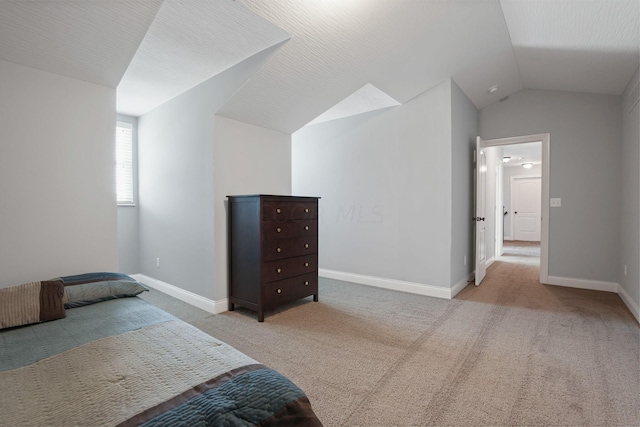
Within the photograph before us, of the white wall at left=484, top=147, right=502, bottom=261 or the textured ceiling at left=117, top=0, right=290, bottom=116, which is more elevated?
the textured ceiling at left=117, top=0, right=290, bottom=116

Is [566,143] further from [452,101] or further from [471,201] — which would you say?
[452,101]

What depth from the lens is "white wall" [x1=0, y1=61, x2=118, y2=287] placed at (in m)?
2.07

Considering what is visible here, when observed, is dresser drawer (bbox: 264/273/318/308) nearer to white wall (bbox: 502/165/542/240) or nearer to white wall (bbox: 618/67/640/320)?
white wall (bbox: 618/67/640/320)

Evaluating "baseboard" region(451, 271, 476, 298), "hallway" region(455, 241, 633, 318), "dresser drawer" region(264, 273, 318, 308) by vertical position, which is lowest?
"hallway" region(455, 241, 633, 318)

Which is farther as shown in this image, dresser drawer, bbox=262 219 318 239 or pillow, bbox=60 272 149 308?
dresser drawer, bbox=262 219 318 239

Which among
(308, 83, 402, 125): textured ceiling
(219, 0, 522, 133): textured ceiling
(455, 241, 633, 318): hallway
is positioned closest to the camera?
(219, 0, 522, 133): textured ceiling

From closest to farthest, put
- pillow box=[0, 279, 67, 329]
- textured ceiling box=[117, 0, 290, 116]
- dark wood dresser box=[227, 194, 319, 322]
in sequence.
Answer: pillow box=[0, 279, 67, 329], textured ceiling box=[117, 0, 290, 116], dark wood dresser box=[227, 194, 319, 322]

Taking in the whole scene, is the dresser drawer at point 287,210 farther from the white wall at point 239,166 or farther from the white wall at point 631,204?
the white wall at point 631,204

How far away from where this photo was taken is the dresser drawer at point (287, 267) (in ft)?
9.53

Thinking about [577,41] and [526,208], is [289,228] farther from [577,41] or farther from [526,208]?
[526,208]

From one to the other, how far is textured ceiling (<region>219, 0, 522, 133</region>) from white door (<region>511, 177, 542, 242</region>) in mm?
7401

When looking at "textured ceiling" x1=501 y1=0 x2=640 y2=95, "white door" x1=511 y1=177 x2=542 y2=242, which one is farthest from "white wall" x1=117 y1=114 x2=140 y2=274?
"white door" x1=511 y1=177 x2=542 y2=242

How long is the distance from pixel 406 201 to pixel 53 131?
348cm

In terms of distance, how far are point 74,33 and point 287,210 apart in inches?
80.0
